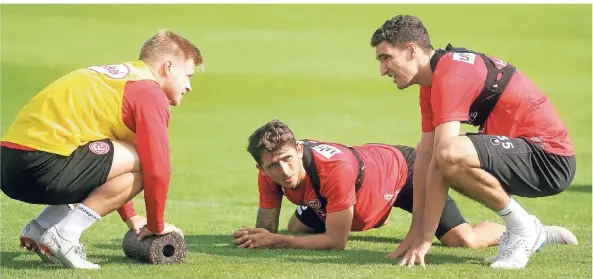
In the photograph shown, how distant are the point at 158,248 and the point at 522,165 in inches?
85.0

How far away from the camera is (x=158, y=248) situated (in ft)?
19.9

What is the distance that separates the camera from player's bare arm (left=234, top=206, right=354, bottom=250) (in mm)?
6699

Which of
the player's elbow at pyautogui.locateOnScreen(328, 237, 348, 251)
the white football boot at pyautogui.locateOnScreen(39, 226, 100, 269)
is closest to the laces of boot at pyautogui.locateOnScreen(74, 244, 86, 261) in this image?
the white football boot at pyautogui.locateOnScreen(39, 226, 100, 269)

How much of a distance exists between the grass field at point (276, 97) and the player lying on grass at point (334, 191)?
149mm

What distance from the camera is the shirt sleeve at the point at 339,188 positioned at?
21.9 ft

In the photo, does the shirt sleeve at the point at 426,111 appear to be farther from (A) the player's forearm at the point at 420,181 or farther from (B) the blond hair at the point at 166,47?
(B) the blond hair at the point at 166,47

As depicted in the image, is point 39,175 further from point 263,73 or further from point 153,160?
point 263,73

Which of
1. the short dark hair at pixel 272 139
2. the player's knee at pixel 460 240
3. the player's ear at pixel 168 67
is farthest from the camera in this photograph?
the player's knee at pixel 460 240

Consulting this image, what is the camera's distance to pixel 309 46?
874 inches

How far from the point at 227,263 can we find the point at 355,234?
5.81ft

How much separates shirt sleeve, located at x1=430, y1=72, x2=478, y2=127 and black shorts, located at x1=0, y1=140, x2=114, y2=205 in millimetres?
1855

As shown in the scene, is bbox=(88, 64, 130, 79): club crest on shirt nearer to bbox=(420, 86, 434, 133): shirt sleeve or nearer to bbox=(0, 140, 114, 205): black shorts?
bbox=(0, 140, 114, 205): black shorts

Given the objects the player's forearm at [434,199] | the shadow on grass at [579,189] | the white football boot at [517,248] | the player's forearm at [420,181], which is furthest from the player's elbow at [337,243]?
the shadow on grass at [579,189]

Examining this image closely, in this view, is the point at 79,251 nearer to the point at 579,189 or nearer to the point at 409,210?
the point at 409,210
